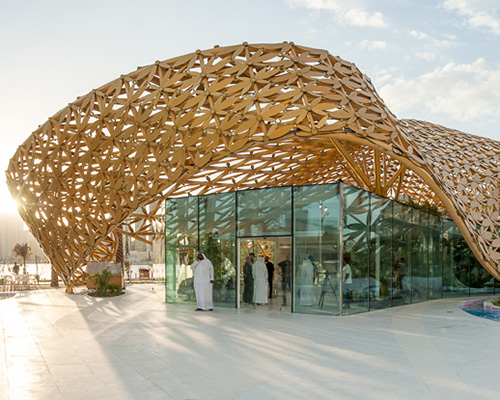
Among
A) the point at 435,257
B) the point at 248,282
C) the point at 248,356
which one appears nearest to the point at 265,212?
the point at 248,282

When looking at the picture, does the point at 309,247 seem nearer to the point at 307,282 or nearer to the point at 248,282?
the point at 307,282

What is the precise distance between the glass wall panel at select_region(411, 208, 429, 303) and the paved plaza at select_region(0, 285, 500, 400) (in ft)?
16.7

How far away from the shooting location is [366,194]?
18172mm

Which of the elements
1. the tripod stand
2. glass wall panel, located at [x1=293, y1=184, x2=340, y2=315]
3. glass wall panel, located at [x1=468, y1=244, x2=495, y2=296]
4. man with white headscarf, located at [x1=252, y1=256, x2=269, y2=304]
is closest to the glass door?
man with white headscarf, located at [x1=252, y1=256, x2=269, y2=304]

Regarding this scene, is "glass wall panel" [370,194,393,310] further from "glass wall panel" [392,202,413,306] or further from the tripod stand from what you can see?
the tripod stand

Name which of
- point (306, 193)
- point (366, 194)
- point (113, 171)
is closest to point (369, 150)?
point (366, 194)

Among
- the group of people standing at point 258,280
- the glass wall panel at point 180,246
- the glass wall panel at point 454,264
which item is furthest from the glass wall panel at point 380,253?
the glass wall panel at point 180,246

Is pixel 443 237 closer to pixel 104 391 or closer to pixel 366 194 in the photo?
pixel 366 194

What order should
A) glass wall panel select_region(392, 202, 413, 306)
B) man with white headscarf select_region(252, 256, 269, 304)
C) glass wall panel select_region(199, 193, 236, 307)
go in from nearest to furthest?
1. glass wall panel select_region(199, 193, 236, 307)
2. man with white headscarf select_region(252, 256, 269, 304)
3. glass wall panel select_region(392, 202, 413, 306)

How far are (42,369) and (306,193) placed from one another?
10.5 m

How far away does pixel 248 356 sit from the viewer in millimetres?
9672

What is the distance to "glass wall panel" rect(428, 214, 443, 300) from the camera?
76.2ft

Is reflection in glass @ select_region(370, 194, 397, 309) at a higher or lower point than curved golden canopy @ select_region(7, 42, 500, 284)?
lower

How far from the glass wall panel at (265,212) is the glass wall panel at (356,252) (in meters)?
1.97
